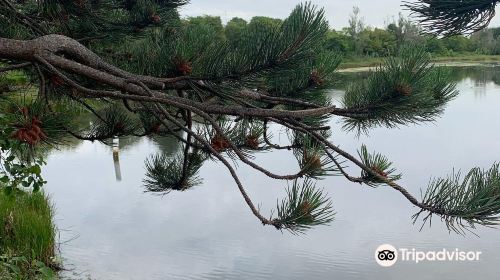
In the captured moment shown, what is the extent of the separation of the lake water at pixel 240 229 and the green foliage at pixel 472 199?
322 centimetres

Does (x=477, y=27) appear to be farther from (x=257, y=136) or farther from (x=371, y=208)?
(x=371, y=208)

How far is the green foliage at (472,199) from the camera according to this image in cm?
125

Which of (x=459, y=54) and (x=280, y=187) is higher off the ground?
(x=459, y=54)

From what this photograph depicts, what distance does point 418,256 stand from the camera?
5.43m

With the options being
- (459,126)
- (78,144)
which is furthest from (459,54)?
(78,144)

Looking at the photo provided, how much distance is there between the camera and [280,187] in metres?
7.49

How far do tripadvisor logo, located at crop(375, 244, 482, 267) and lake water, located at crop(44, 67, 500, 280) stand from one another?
0.22 ft

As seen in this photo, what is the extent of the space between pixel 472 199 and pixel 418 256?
4.39 m

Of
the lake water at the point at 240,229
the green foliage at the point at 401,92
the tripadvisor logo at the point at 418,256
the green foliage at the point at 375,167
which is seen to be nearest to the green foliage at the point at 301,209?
the green foliage at the point at 375,167

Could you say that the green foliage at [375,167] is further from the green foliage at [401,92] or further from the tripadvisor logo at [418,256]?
the tripadvisor logo at [418,256]

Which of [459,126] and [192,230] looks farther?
[459,126]

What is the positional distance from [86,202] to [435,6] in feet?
21.5

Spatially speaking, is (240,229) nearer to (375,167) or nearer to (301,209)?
(375,167)

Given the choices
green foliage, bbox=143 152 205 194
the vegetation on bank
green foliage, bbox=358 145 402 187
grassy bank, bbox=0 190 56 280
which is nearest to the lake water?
grassy bank, bbox=0 190 56 280
